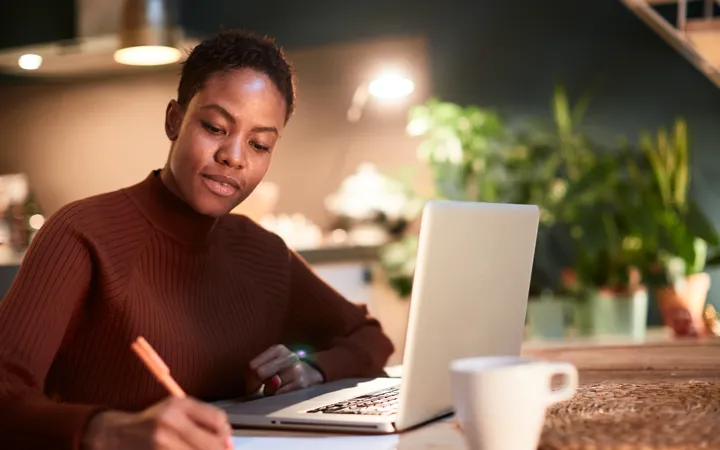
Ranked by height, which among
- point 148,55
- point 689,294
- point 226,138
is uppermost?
point 148,55

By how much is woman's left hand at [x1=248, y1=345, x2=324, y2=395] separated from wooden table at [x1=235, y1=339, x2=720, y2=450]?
0.30 m

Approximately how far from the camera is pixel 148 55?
4707mm

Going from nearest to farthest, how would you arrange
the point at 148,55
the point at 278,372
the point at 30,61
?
the point at 278,372 → the point at 148,55 → the point at 30,61

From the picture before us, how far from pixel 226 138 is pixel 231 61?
0.12 m

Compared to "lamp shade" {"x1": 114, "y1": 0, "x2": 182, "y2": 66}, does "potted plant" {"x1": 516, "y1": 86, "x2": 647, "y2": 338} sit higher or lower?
lower

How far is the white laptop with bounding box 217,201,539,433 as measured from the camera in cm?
113

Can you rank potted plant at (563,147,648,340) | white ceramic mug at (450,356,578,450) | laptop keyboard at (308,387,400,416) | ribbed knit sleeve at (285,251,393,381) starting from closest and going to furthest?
white ceramic mug at (450,356,578,450), laptop keyboard at (308,387,400,416), ribbed knit sleeve at (285,251,393,381), potted plant at (563,147,648,340)

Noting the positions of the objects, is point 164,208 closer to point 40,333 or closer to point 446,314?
point 40,333

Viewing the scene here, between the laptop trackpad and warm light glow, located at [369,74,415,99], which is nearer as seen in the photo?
the laptop trackpad

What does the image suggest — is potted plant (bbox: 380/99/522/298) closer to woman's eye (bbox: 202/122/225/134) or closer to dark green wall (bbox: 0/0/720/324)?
dark green wall (bbox: 0/0/720/324)

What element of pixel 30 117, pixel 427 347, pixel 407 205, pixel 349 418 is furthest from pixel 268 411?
pixel 30 117

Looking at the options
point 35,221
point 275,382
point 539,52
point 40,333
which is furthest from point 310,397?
point 539,52

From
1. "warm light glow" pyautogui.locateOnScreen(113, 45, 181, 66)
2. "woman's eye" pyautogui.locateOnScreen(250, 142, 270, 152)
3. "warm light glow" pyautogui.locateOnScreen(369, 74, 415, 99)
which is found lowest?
"woman's eye" pyautogui.locateOnScreen(250, 142, 270, 152)

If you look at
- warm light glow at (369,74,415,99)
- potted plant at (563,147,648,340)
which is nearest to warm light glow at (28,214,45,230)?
warm light glow at (369,74,415,99)
